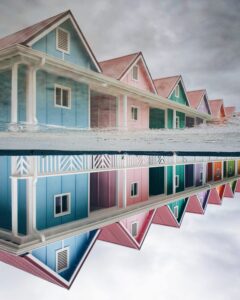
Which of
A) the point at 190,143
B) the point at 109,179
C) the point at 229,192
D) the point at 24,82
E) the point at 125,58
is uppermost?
the point at 125,58

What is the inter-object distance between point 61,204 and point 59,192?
0.43 m

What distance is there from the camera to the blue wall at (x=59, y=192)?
386 inches

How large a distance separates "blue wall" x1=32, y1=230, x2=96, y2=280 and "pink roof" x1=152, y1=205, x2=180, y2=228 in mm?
4807

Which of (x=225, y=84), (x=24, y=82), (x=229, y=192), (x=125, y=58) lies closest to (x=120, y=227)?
(x=24, y=82)

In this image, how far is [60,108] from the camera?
11195 millimetres

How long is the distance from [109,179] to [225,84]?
17013 millimetres

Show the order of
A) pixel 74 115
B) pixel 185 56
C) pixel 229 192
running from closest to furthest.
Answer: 1. pixel 74 115
2. pixel 229 192
3. pixel 185 56

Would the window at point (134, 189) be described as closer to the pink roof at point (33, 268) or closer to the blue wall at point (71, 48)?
the blue wall at point (71, 48)

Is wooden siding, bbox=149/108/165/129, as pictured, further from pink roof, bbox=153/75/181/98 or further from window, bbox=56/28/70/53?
window, bbox=56/28/70/53

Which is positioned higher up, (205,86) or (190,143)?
(205,86)

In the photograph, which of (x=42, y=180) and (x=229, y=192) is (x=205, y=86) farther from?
(x=42, y=180)

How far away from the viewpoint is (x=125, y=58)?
15.8m

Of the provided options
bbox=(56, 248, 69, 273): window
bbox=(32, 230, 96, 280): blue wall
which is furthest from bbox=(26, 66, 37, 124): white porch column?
bbox=(56, 248, 69, 273): window

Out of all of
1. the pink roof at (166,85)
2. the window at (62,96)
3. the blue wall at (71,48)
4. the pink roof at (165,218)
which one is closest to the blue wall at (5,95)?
the blue wall at (71,48)
